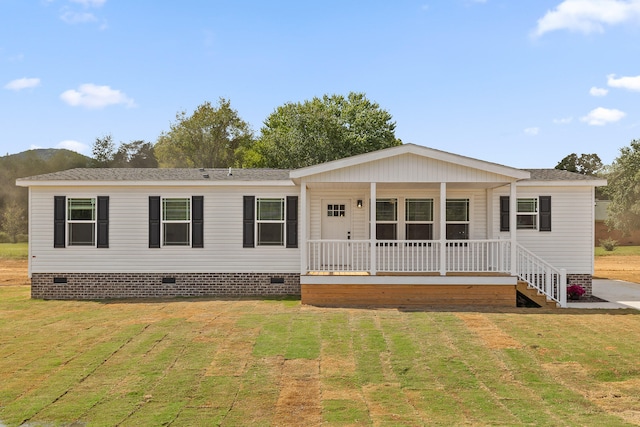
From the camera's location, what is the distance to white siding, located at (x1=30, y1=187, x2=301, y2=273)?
14.1 meters

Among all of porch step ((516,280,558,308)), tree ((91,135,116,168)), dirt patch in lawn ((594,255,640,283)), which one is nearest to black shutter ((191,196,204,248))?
porch step ((516,280,558,308))

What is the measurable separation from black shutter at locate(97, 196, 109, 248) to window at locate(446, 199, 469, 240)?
9837 mm

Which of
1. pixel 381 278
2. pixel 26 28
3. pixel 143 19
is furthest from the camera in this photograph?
pixel 26 28

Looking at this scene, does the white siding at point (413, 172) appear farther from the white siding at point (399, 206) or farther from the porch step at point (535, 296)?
the porch step at point (535, 296)

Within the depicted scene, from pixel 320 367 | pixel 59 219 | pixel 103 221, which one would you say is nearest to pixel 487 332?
pixel 320 367

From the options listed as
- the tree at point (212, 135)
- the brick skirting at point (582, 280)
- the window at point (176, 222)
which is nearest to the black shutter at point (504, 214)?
the brick skirting at point (582, 280)

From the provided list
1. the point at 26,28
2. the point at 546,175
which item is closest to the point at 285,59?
the point at 26,28

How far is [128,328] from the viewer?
10078 mm

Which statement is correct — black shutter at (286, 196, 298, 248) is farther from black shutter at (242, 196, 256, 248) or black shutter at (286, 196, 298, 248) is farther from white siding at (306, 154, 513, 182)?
white siding at (306, 154, 513, 182)

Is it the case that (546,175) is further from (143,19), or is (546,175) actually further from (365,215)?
(143,19)

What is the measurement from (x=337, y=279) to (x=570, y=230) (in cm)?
722

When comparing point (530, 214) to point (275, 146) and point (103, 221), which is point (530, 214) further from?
point (275, 146)

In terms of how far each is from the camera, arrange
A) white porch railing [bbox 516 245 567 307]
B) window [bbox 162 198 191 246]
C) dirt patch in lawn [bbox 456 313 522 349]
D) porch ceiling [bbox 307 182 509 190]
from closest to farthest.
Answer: dirt patch in lawn [bbox 456 313 522 349], white porch railing [bbox 516 245 567 307], porch ceiling [bbox 307 182 509 190], window [bbox 162 198 191 246]

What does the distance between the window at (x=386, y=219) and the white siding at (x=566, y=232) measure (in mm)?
2864
